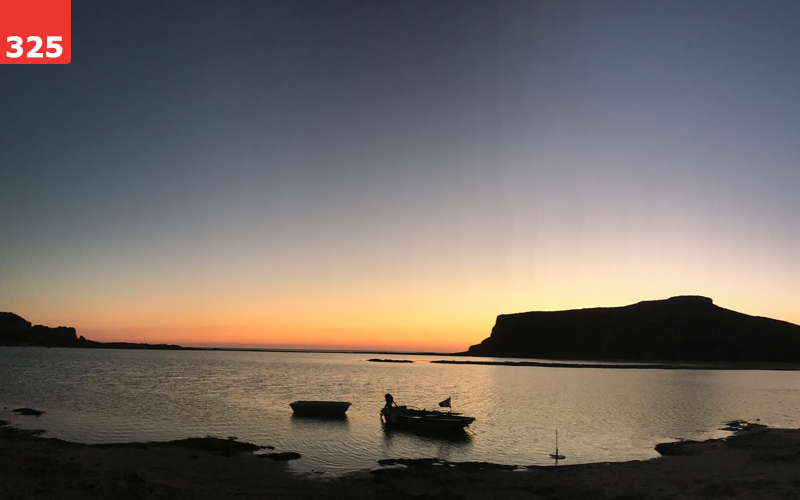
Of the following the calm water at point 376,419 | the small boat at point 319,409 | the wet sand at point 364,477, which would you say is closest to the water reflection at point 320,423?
the calm water at point 376,419

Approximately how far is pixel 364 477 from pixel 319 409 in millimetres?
20717

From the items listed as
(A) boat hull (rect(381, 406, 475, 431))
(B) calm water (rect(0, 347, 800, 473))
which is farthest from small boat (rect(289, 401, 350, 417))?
(A) boat hull (rect(381, 406, 475, 431))

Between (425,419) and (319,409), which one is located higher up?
(425,419)

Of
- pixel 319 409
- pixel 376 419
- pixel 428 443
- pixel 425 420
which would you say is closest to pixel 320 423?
pixel 319 409

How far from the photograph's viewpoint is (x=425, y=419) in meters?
34.3

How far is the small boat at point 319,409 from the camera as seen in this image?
40.6 meters

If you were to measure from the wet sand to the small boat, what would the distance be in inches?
617

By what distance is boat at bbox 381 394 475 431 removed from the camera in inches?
1318

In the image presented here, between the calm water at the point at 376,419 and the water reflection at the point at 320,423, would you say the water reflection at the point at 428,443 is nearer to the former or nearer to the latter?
the calm water at the point at 376,419

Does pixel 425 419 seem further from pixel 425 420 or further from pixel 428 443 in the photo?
pixel 428 443

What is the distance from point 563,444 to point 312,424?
18371 millimetres


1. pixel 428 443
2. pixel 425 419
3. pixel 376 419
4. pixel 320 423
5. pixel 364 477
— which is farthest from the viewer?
pixel 376 419

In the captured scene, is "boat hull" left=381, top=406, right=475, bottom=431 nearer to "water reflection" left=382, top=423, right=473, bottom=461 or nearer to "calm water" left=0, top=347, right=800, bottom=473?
"water reflection" left=382, top=423, right=473, bottom=461

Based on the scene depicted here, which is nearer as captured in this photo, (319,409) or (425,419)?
(425,419)
